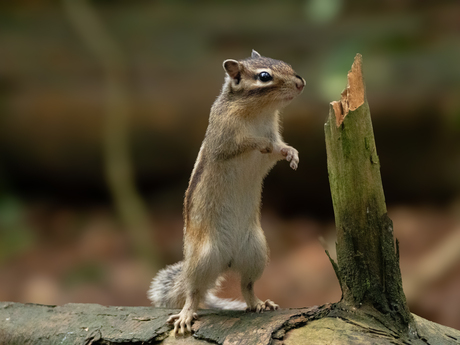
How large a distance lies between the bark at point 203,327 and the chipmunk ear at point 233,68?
1393 millimetres

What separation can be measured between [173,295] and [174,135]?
4258 millimetres

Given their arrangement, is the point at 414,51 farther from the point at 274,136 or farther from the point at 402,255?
the point at 274,136

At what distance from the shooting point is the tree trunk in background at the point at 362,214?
8.15ft

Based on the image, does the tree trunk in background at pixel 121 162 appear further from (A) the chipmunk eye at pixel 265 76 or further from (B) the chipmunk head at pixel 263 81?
(A) the chipmunk eye at pixel 265 76

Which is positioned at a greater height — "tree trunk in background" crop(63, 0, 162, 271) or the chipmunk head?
"tree trunk in background" crop(63, 0, 162, 271)

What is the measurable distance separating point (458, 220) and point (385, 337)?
4779 mm

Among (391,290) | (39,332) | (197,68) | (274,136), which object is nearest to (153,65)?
(197,68)

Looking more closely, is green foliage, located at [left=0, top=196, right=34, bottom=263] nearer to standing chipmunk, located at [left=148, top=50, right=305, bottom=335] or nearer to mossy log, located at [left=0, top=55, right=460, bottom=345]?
standing chipmunk, located at [left=148, top=50, right=305, bottom=335]

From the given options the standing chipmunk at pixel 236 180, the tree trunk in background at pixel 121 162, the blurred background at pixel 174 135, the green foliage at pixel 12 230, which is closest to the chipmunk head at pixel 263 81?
the standing chipmunk at pixel 236 180

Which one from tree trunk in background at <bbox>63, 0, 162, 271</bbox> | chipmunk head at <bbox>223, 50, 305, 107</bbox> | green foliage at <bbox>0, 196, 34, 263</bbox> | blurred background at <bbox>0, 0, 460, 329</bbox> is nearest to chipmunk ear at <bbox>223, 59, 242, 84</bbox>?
chipmunk head at <bbox>223, 50, 305, 107</bbox>

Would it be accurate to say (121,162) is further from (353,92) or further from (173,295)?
(353,92)

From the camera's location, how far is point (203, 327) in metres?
2.75

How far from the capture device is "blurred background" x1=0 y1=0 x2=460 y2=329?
661cm

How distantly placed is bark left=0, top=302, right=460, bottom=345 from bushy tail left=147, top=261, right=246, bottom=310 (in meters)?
0.33
